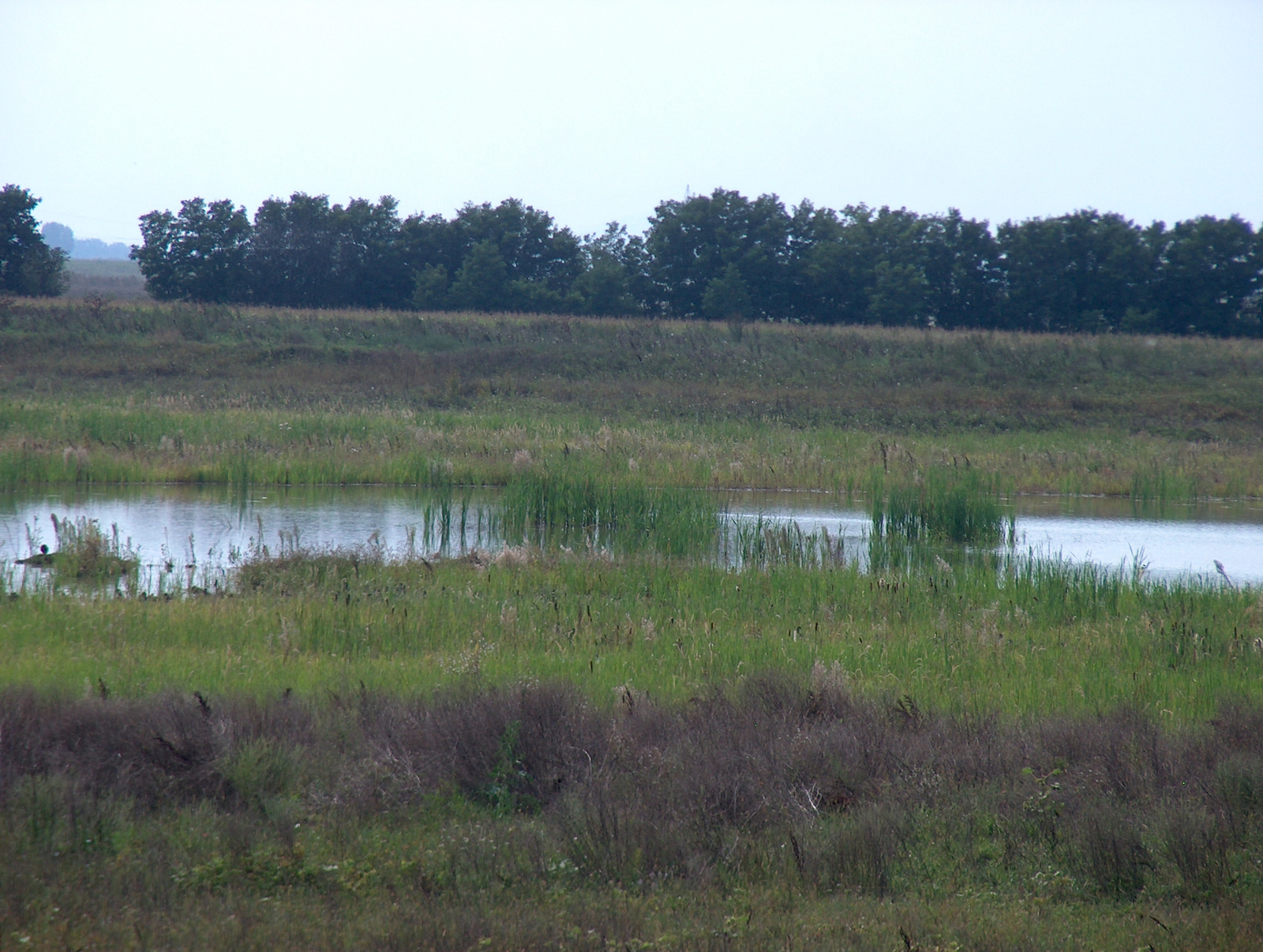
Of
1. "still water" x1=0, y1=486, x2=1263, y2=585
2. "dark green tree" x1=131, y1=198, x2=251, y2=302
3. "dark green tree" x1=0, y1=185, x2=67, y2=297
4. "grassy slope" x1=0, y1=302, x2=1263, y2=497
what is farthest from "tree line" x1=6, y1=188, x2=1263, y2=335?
"still water" x1=0, y1=486, x2=1263, y2=585

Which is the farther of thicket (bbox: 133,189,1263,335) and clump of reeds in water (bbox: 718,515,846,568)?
thicket (bbox: 133,189,1263,335)

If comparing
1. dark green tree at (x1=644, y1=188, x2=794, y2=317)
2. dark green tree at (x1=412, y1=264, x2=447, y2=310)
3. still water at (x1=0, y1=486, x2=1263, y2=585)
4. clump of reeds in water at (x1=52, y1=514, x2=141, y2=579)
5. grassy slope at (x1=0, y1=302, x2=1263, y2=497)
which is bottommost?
still water at (x1=0, y1=486, x2=1263, y2=585)

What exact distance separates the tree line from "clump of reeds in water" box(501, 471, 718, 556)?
4405 centimetres

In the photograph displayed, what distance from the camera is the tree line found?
194 ft

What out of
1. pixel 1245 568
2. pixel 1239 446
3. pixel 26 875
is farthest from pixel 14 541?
pixel 1239 446

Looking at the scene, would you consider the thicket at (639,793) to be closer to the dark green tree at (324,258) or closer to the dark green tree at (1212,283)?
the dark green tree at (324,258)

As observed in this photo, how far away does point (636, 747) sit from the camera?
5.85 meters

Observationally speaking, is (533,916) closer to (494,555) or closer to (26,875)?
(26,875)

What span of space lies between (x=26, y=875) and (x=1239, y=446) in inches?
1319

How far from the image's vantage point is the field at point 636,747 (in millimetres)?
4180

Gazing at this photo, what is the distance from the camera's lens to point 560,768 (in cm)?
564

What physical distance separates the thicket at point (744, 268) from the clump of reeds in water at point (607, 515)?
43.9 meters

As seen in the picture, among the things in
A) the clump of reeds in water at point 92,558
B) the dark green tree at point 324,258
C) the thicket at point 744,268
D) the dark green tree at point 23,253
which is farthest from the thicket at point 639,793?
the dark green tree at point 23,253

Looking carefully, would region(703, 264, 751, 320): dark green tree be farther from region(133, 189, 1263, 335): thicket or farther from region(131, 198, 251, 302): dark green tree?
region(131, 198, 251, 302): dark green tree
